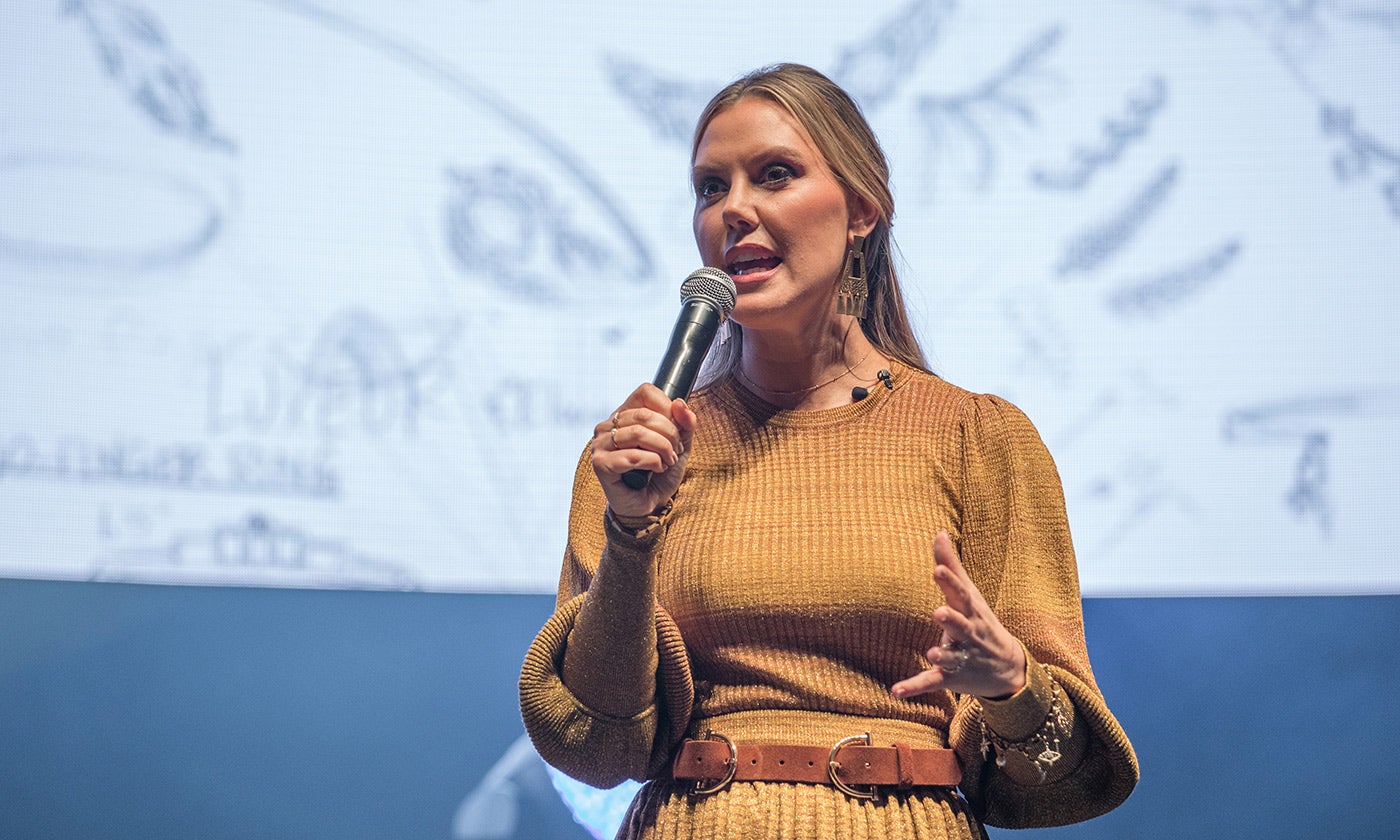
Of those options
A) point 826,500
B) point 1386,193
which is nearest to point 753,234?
point 826,500

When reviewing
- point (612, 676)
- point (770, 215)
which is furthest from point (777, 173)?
point (612, 676)

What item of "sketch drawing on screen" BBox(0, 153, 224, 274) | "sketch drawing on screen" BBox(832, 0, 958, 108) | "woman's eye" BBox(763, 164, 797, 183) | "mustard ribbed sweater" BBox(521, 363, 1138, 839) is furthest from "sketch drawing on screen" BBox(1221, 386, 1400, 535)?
"sketch drawing on screen" BBox(0, 153, 224, 274)

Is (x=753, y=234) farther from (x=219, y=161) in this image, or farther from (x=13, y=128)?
(x=13, y=128)

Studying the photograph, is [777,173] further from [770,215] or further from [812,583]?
[812,583]

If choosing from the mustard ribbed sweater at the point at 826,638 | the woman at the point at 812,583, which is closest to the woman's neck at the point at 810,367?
the woman at the point at 812,583

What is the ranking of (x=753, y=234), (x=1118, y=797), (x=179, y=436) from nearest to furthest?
(x=1118, y=797) < (x=753, y=234) < (x=179, y=436)

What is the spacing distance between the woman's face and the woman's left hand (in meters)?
0.40

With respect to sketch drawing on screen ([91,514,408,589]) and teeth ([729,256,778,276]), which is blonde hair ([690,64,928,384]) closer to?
teeth ([729,256,778,276])

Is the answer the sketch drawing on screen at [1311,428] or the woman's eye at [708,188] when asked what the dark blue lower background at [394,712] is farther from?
the woman's eye at [708,188]

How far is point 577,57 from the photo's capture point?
2672 millimetres

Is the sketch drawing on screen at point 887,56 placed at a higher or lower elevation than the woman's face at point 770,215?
higher

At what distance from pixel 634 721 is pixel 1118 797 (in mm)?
464

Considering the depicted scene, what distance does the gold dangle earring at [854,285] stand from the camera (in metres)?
1.44

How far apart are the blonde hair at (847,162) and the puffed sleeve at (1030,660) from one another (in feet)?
0.63
